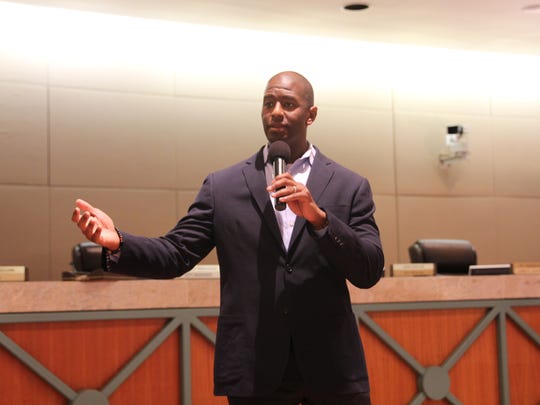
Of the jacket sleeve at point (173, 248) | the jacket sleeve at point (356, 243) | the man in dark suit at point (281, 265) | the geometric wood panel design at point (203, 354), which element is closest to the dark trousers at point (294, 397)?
the man in dark suit at point (281, 265)

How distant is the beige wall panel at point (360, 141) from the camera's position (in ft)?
19.8

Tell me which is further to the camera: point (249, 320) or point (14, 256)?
point (14, 256)

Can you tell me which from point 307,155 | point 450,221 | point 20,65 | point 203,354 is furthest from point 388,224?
point 307,155

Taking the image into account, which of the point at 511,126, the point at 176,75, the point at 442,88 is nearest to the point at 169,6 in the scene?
the point at 176,75

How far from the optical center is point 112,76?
546 cm

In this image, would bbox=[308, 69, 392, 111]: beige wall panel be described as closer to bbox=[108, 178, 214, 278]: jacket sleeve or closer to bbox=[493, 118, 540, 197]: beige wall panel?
bbox=[493, 118, 540, 197]: beige wall panel

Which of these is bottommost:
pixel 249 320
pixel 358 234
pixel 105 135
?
pixel 249 320

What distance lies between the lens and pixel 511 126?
665 cm

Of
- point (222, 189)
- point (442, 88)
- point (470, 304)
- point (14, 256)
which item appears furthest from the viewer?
point (442, 88)

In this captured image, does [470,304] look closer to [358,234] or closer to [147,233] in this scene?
[358,234]

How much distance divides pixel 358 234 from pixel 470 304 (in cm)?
178

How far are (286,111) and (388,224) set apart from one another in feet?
13.2

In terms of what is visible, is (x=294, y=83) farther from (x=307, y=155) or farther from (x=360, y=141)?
(x=360, y=141)

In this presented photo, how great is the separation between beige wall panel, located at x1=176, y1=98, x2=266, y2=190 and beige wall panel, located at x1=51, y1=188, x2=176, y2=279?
0.70ft
